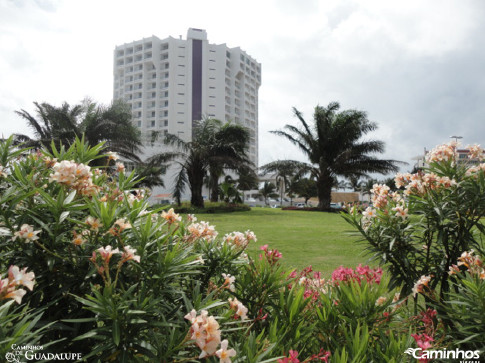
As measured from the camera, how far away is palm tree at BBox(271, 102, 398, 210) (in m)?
22.4

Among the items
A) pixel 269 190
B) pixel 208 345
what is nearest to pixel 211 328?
pixel 208 345

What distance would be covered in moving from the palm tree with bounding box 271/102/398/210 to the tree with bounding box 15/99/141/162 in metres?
10.8

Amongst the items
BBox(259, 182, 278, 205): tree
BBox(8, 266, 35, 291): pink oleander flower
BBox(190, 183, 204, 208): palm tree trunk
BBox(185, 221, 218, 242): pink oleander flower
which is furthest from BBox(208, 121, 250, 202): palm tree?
BBox(259, 182, 278, 205): tree

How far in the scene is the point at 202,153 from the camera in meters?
21.2

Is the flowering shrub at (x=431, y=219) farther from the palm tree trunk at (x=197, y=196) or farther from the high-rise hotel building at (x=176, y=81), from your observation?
the high-rise hotel building at (x=176, y=81)

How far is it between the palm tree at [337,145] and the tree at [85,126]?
1082 cm

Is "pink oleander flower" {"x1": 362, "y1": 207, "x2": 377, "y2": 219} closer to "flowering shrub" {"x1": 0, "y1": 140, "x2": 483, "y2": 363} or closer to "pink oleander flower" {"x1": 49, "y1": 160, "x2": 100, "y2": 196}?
"flowering shrub" {"x1": 0, "y1": 140, "x2": 483, "y2": 363}

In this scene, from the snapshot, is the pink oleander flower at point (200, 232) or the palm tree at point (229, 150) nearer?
the pink oleander flower at point (200, 232)

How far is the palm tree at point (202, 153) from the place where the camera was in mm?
20891

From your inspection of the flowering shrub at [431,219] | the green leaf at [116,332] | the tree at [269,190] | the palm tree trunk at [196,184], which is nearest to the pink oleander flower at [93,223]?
the green leaf at [116,332]

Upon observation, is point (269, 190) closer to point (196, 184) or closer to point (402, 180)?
point (196, 184)

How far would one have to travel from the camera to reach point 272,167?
78.9 feet

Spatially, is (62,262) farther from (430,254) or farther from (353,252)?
(353,252)

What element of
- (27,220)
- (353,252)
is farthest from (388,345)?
(353,252)
